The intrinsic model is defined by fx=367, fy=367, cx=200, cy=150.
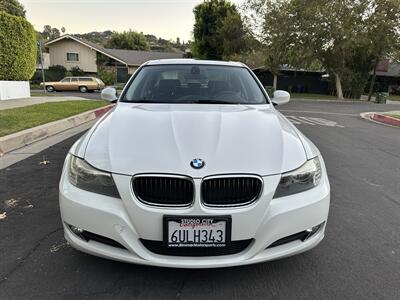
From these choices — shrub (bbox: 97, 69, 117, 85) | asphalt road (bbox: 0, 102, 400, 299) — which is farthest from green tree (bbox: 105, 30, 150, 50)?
asphalt road (bbox: 0, 102, 400, 299)

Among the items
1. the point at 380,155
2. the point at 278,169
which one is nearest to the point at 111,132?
the point at 278,169

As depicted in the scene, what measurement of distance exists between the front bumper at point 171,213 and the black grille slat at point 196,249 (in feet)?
0.09

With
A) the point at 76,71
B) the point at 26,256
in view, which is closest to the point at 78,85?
the point at 76,71

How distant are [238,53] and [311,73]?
1038 cm

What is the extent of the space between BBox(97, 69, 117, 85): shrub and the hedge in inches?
1009

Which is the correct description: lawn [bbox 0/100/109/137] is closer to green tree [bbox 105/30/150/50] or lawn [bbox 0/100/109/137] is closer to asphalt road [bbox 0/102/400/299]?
asphalt road [bbox 0/102/400/299]

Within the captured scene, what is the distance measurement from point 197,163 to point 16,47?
49.8 ft

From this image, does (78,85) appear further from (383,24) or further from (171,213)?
(171,213)

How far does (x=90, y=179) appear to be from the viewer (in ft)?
7.97

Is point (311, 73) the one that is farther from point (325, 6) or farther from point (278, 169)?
point (278, 169)

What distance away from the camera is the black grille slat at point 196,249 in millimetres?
2311

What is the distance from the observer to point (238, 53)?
37.5m

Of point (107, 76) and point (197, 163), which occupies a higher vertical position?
point (107, 76)

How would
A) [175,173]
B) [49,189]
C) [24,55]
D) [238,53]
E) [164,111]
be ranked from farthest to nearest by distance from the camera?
[238,53] → [24,55] → [49,189] → [164,111] → [175,173]
